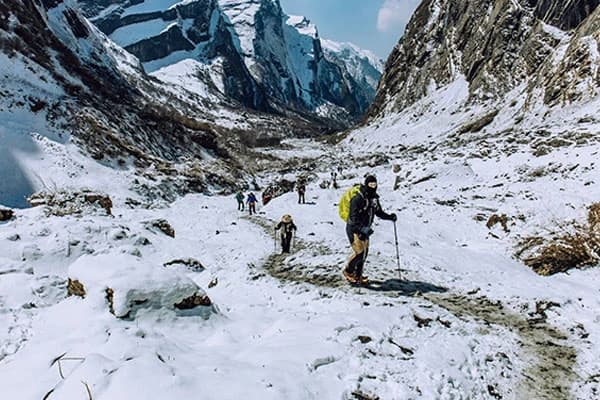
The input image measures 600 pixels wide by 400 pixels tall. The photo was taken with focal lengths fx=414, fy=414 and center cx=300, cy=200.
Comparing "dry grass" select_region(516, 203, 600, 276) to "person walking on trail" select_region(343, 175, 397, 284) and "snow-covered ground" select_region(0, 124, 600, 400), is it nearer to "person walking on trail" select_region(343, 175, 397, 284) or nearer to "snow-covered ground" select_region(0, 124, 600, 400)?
"snow-covered ground" select_region(0, 124, 600, 400)

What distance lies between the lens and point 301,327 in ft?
22.4

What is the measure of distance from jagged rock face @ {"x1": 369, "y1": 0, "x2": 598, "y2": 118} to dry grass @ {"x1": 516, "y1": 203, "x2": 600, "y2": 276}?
Result: 38.8m

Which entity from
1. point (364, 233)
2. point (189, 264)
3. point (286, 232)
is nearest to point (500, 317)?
point (364, 233)

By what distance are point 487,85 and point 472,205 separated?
52.2 metres

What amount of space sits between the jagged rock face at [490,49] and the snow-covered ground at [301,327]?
42350 mm

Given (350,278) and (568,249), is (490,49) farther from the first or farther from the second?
(350,278)

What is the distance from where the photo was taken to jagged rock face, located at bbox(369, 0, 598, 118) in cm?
4855

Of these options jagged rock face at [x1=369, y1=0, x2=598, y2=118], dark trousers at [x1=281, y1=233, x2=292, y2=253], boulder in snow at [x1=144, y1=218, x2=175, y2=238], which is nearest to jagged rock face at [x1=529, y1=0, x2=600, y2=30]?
jagged rock face at [x1=369, y1=0, x2=598, y2=118]

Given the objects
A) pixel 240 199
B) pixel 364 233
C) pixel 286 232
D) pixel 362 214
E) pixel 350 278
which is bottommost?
pixel 350 278

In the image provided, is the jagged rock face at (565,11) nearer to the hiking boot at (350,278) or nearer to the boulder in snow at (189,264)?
the hiking boot at (350,278)

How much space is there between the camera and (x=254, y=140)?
427ft

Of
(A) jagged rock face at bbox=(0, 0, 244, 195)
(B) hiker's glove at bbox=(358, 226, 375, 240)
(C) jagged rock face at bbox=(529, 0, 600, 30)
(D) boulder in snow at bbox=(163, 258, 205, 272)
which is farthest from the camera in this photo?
(C) jagged rock face at bbox=(529, 0, 600, 30)

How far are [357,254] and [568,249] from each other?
17.5 feet

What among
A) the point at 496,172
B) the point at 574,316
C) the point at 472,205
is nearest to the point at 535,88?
the point at 496,172
